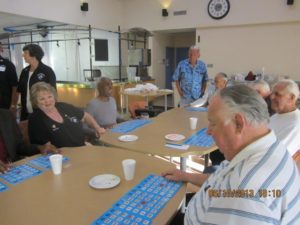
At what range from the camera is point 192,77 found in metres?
3.86

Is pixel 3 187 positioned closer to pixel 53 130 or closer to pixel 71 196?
pixel 71 196

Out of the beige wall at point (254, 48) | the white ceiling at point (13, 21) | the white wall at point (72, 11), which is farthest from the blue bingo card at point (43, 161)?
the beige wall at point (254, 48)

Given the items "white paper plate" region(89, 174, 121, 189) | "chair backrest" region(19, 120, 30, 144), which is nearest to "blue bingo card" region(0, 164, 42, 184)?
"white paper plate" region(89, 174, 121, 189)

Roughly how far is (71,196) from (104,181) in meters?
0.18

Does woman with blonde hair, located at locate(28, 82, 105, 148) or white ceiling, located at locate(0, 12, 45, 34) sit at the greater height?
white ceiling, located at locate(0, 12, 45, 34)

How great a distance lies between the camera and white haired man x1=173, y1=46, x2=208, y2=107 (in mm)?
3854

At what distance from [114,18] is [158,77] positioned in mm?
2222

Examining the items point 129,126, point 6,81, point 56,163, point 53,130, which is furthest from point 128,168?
point 6,81

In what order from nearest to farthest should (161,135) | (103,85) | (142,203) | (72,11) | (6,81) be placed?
(142,203) → (161,135) → (103,85) → (6,81) → (72,11)

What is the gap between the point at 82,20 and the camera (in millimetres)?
6359

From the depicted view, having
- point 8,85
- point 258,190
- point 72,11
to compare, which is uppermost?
point 72,11

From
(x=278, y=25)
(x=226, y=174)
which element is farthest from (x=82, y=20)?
(x=226, y=174)

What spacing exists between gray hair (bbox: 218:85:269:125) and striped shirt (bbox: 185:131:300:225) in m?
0.07

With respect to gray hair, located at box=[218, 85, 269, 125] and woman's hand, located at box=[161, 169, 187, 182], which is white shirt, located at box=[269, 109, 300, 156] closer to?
woman's hand, located at box=[161, 169, 187, 182]
